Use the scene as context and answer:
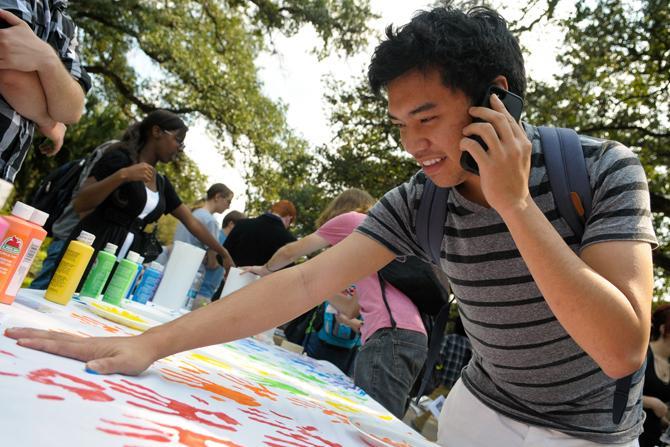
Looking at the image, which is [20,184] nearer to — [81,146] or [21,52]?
[81,146]

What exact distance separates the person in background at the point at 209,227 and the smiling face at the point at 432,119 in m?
3.89

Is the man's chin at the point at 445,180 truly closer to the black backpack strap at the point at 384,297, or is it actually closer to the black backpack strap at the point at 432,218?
the black backpack strap at the point at 432,218

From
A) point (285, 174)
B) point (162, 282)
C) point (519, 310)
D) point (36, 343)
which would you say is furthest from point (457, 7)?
point (285, 174)

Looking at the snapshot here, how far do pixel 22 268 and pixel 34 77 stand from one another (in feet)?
1.92

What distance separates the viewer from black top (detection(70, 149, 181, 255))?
3334 millimetres

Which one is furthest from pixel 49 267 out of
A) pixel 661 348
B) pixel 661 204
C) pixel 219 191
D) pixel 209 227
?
pixel 661 204

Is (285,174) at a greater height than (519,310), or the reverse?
(285,174)

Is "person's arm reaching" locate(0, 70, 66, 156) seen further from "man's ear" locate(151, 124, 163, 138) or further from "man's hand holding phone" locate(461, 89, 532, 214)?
"man's ear" locate(151, 124, 163, 138)

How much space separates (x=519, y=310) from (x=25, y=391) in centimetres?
110

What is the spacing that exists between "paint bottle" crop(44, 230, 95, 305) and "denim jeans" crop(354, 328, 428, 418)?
1521mm

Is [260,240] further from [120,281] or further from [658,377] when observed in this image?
[658,377]

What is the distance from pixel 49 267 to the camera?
3.58 m

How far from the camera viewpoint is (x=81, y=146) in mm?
15047

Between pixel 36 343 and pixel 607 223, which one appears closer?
pixel 36 343
